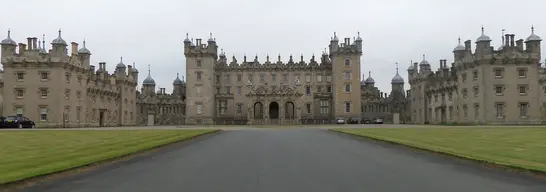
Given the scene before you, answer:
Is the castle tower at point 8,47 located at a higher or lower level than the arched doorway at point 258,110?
higher

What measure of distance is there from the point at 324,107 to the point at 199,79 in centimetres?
2826

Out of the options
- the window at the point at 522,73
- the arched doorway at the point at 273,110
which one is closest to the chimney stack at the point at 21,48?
the arched doorway at the point at 273,110

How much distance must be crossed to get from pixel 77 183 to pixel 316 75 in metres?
100

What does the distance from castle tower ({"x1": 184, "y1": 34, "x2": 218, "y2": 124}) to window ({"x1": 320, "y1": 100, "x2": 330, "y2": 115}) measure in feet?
79.4

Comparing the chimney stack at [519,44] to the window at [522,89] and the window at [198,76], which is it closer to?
the window at [522,89]

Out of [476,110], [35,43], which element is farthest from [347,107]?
[35,43]

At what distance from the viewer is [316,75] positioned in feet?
365

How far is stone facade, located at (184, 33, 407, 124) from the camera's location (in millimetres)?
105875

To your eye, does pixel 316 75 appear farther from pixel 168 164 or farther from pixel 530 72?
pixel 168 164

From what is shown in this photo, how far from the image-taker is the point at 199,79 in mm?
106125

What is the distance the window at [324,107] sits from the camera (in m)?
110

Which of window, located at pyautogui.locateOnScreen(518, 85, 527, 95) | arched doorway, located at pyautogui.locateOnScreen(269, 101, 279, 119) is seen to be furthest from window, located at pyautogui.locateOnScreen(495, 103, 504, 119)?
arched doorway, located at pyautogui.locateOnScreen(269, 101, 279, 119)

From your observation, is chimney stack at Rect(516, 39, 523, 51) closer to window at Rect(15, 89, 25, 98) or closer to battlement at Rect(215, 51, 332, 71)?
battlement at Rect(215, 51, 332, 71)

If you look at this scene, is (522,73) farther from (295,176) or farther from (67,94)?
(295,176)
